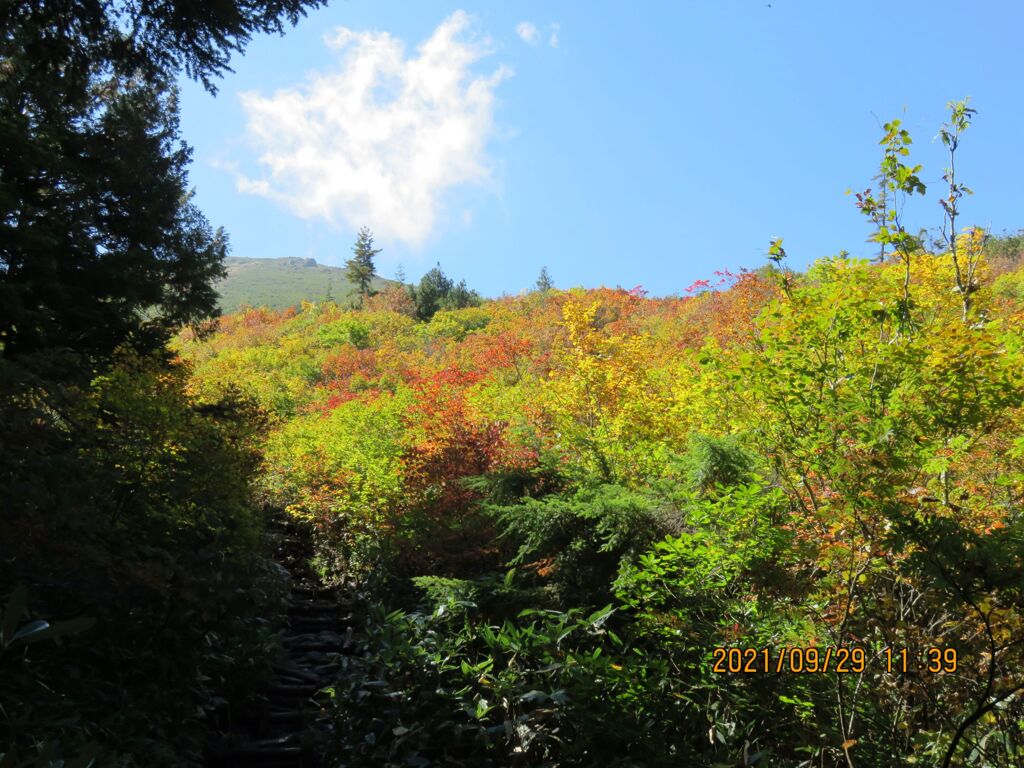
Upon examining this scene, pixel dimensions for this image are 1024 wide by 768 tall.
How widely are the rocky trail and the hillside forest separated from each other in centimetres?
13

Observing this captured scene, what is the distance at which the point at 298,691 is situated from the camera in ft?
18.2

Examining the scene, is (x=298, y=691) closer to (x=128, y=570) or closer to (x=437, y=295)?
(x=128, y=570)

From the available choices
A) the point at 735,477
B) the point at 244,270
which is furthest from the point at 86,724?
the point at 244,270

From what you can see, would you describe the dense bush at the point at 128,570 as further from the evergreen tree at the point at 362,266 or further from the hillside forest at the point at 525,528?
the evergreen tree at the point at 362,266

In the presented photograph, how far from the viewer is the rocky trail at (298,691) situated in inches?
179

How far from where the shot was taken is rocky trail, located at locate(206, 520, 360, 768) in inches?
179

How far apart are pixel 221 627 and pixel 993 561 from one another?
209 inches

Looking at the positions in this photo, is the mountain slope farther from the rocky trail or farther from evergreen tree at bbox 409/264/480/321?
the rocky trail

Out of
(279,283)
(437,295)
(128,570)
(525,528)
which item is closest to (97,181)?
(128,570)

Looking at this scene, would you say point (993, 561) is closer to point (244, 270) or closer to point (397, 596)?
point (397, 596)

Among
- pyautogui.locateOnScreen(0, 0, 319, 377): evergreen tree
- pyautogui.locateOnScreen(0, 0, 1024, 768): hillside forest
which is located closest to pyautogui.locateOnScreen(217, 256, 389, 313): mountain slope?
pyautogui.locateOnScreen(0, 0, 319, 377): evergreen tree

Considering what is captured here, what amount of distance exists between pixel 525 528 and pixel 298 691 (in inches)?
96.1

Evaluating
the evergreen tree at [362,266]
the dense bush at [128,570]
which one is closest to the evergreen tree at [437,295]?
the evergreen tree at [362,266]

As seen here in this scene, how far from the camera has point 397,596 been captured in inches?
268
